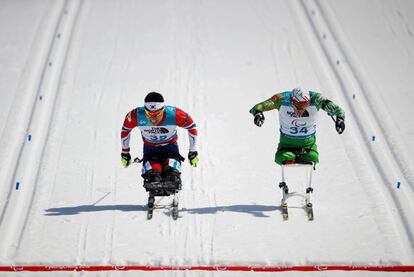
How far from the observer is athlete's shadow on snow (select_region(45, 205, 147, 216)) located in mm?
9719

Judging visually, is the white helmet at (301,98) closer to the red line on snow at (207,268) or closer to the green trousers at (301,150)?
the green trousers at (301,150)

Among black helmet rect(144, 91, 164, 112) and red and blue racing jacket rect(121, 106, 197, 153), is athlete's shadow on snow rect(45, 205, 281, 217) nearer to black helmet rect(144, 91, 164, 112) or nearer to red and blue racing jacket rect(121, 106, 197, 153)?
red and blue racing jacket rect(121, 106, 197, 153)

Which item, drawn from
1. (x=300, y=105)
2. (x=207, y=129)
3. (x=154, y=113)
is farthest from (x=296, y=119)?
Result: (x=207, y=129)

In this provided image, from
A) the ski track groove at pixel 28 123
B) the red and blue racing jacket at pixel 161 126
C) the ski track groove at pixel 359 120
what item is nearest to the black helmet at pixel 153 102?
the red and blue racing jacket at pixel 161 126

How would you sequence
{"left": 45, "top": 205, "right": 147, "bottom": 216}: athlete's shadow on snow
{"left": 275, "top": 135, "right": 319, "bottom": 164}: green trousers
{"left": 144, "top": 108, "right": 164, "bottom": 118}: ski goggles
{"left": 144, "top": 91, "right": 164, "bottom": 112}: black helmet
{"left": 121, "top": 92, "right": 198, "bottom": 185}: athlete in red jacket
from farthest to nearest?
{"left": 45, "top": 205, "right": 147, "bottom": 216}: athlete's shadow on snow, {"left": 275, "top": 135, "right": 319, "bottom": 164}: green trousers, {"left": 121, "top": 92, "right": 198, "bottom": 185}: athlete in red jacket, {"left": 144, "top": 108, "right": 164, "bottom": 118}: ski goggles, {"left": 144, "top": 91, "right": 164, "bottom": 112}: black helmet

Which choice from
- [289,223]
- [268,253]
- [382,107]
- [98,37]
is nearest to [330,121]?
[382,107]

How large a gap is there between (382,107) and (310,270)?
6329 mm

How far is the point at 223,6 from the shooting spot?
18359 mm

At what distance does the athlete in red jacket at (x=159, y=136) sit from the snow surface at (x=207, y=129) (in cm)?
80

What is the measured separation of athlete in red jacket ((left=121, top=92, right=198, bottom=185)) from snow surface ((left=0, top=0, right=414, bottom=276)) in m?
0.80

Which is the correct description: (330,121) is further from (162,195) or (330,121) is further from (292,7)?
(292,7)

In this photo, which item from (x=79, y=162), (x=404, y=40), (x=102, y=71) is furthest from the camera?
(x=404, y=40)

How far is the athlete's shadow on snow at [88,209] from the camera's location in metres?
9.72

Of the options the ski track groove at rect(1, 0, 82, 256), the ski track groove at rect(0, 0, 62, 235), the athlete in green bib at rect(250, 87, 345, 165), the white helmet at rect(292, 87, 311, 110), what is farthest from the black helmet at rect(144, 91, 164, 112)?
the ski track groove at rect(0, 0, 62, 235)
